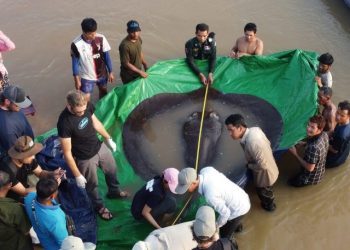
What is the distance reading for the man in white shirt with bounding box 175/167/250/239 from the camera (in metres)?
3.54

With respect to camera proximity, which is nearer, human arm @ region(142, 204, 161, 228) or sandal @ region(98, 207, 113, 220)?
human arm @ region(142, 204, 161, 228)

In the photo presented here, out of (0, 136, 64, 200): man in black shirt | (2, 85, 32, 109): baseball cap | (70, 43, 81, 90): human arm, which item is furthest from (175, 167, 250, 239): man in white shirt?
Answer: (70, 43, 81, 90): human arm

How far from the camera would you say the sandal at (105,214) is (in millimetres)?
4465

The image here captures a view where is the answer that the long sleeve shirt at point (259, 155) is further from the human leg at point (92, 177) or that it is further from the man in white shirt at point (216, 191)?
the human leg at point (92, 177)

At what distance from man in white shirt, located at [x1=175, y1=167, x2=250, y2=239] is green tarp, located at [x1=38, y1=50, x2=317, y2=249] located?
4.17ft

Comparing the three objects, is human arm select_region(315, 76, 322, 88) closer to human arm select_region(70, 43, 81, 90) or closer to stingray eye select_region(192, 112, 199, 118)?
stingray eye select_region(192, 112, 199, 118)

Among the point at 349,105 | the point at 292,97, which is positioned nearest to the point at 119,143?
the point at 292,97

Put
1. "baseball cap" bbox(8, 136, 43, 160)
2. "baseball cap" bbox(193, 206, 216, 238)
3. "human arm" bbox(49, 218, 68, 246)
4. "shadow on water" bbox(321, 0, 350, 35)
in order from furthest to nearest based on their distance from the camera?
"shadow on water" bbox(321, 0, 350, 35), "baseball cap" bbox(8, 136, 43, 160), "human arm" bbox(49, 218, 68, 246), "baseball cap" bbox(193, 206, 216, 238)

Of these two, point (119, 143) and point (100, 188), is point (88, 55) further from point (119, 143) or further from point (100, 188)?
point (100, 188)

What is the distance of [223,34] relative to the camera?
26.4 feet

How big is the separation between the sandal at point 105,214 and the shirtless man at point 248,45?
3188 mm

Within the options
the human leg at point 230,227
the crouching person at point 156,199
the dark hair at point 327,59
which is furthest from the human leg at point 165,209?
the dark hair at point 327,59

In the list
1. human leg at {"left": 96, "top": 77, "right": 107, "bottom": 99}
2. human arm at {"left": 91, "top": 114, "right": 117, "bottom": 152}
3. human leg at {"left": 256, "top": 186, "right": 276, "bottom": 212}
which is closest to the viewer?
human arm at {"left": 91, "top": 114, "right": 117, "bottom": 152}

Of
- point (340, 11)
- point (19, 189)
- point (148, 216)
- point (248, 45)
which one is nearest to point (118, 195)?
point (148, 216)
